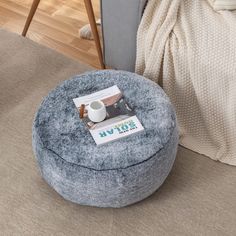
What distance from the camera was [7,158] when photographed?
1565 millimetres

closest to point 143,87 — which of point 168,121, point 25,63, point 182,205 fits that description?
point 168,121

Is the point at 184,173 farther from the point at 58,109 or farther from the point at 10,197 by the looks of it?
the point at 10,197

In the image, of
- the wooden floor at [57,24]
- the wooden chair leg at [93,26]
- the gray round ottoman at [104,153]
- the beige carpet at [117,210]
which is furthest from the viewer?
the wooden floor at [57,24]

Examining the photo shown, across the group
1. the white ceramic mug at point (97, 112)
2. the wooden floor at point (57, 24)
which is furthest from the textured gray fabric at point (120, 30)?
the white ceramic mug at point (97, 112)

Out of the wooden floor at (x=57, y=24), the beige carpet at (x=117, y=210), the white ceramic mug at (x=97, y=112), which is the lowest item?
the beige carpet at (x=117, y=210)

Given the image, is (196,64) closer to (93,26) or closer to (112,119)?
(112,119)

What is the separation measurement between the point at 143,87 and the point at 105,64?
53 centimetres

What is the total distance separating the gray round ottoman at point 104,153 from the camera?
119 centimetres

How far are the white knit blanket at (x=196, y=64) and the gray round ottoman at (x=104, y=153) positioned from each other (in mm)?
188

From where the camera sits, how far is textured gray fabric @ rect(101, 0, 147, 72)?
152 cm

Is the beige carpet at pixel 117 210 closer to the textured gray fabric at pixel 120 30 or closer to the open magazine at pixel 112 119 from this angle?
the open magazine at pixel 112 119

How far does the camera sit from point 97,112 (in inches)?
49.1

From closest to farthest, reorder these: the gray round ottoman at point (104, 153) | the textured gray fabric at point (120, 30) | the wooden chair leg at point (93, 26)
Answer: the gray round ottoman at point (104, 153)
the textured gray fabric at point (120, 30)
the wooden chair leg at point (93, 26)

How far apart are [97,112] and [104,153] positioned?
0.15 m
